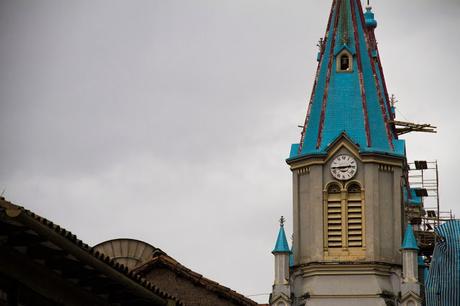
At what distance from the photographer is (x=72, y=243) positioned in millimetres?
20953

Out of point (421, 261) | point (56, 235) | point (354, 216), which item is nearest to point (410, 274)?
point (354, 216)

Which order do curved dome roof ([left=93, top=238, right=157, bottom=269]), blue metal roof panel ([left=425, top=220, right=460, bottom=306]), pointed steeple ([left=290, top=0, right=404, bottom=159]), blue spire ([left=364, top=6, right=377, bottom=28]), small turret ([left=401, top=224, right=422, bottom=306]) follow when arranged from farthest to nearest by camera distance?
blue spire ([left=364, top=6, right=377, bottom=28]) < pointed steeple ([left=290, top=0, right=404, bottom=159]) < blue metal roof panel ([left=425, top=220, right=460, bottom=306]) < small turret ([left=401, top=224, right=422, bottom=306]) < curved dome roof ([left=93, top=238, right=157, bottom=269])

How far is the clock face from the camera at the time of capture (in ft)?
211

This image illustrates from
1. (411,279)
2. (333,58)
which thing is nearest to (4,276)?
(411,279)

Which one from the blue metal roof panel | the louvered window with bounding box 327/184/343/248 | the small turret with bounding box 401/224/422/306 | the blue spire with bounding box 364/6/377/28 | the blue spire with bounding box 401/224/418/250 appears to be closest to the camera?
the small turret with bounding box 401/224/422/306

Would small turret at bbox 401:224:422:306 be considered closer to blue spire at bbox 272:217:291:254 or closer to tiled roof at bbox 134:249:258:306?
blue spire at bbox 272:217:291:254

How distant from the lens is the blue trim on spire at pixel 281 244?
63.8 m

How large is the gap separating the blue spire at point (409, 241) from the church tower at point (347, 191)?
0.87 m

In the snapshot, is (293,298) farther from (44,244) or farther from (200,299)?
(44,244)

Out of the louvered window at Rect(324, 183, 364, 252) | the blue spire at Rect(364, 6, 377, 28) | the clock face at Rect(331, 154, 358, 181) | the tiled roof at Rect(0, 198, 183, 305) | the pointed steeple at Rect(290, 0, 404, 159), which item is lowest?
the tiled roof at Rect(0, 198, 183, 305)

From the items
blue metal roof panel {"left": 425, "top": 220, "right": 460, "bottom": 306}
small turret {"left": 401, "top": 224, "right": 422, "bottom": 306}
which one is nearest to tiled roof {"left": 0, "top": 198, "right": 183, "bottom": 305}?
small turret {"left": 401, "top": 224, "right": 422, "bottom": 306}

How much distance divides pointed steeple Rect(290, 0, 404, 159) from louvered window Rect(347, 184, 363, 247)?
1.87 meters

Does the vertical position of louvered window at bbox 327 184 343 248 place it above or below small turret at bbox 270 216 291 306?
above

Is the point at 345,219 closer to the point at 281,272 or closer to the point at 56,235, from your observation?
the point at 281,272
